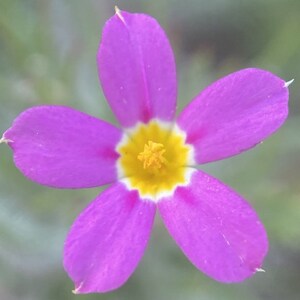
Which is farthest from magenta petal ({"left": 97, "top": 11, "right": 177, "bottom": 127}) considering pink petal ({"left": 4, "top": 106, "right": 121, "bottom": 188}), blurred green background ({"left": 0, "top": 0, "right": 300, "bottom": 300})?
blurred green background ({"left": 0, "top": 0, "right": 300, "bottom": 300})

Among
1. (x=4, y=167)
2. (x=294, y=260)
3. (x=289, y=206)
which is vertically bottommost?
(x=294, y=260)

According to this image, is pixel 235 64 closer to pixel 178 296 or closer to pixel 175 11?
pixel 175 11

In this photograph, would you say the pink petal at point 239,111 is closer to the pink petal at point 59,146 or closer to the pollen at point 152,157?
the pollen at point 152,157

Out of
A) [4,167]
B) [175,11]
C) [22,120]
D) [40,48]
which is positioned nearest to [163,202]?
[22,120]

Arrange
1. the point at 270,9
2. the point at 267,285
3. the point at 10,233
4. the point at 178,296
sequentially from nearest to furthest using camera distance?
the point at 10,233 < the point at 178,296 < the point at 267,285 < the point at 270,9

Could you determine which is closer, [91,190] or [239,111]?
[239,111]

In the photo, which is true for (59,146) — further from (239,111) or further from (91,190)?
(91,190)

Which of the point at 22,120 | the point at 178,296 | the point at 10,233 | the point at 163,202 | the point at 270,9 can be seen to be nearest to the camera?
the point at 22,120

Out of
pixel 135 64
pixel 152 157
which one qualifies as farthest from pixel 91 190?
pixel 135 64

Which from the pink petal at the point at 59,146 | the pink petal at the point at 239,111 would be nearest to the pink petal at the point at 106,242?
the pink petal at the point at 59,146
